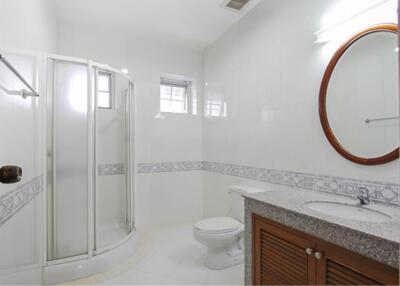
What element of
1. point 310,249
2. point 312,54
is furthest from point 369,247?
point 312,54

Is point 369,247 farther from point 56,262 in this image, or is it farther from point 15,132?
point 56,262

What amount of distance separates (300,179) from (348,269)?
94cm

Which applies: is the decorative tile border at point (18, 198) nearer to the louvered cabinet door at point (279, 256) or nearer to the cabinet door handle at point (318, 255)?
the louvered cabinet door at point (279, 256)

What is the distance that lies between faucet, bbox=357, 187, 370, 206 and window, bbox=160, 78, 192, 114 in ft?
7.86

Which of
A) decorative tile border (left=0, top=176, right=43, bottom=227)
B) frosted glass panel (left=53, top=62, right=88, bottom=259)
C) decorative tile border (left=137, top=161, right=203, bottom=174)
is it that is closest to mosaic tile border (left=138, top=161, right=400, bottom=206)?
decorative tile border (left=137, top=161, right=203, bottom=174)

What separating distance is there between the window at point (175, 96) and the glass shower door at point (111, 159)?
66 cm

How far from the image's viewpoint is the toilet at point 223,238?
2029 mm

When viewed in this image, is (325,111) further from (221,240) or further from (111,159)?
(111,159)

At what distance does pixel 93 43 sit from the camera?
111 inches

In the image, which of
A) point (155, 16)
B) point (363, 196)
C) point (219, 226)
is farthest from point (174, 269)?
point (155, 16)

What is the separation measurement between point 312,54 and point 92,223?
233cm

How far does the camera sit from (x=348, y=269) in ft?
3.35

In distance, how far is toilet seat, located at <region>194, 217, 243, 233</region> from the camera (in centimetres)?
204

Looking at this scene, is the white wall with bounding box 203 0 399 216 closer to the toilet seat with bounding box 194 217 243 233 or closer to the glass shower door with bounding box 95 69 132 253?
the toilet seat with bounding box 194 217 243 233
